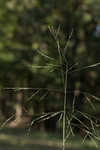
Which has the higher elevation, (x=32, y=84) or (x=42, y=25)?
(x=42, y=25)

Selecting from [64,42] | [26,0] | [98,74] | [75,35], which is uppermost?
[26,0]

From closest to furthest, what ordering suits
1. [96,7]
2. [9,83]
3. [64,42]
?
[64,42] < [96,7] < [9,83]

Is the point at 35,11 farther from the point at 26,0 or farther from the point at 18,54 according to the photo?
the point at 18,54

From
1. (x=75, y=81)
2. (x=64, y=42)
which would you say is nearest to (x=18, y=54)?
(x=75, y=81)

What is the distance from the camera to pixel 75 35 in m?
22.7

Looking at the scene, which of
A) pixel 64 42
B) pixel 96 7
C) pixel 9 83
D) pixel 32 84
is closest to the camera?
pixel 64 42

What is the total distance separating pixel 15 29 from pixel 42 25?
2372mm

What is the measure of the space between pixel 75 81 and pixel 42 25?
139 inches

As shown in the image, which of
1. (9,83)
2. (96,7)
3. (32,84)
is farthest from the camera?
(9,83)

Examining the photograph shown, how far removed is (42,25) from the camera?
72.9 feet

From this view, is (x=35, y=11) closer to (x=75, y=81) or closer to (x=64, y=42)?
(x=75, y=81)

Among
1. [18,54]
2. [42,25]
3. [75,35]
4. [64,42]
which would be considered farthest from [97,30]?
[64,42]

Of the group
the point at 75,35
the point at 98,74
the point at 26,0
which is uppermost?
the point at 26,0

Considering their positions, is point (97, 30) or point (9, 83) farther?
point (9, 83)
